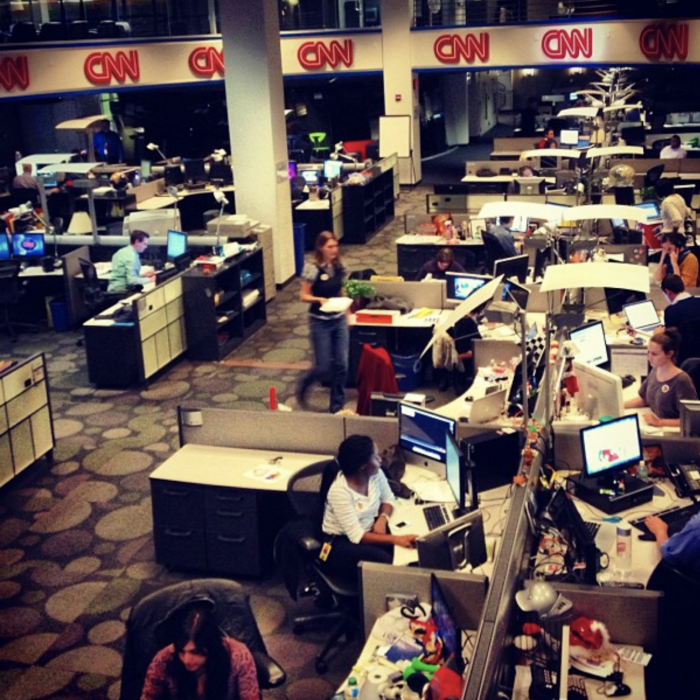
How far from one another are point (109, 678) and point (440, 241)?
760 centimetres

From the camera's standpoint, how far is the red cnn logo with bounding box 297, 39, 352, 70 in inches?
771

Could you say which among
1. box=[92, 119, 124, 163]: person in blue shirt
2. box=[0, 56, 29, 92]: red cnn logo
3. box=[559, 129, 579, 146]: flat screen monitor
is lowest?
box=[559, 129, 579, 146]: flat screen monitor

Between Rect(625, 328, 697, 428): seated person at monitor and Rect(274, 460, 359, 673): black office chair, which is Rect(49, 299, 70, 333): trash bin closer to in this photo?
Rect(274, 460, 359, 673): black office chair

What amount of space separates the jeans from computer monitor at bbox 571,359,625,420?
2274 mm

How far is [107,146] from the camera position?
1880cm

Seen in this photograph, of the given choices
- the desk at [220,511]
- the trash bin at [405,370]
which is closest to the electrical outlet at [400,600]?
the desk at [220,511]

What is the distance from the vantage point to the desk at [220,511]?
232 inches

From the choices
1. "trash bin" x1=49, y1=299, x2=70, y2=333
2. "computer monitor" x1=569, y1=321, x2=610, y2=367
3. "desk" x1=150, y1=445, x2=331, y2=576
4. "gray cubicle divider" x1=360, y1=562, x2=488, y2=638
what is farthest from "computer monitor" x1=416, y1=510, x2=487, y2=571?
"trash bin" x1=49, y1=299, x2=70, y2=333

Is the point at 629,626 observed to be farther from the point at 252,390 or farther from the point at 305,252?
the point at 305,252

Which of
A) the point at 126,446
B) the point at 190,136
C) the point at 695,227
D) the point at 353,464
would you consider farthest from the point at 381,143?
the point at 353,464

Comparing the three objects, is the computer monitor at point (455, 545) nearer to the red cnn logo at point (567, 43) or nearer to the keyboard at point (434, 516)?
the keyboard at point (434, 516)

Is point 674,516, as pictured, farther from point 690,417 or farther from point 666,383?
point 666,383

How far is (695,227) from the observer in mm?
10898

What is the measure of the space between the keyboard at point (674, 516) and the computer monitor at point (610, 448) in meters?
0.37
